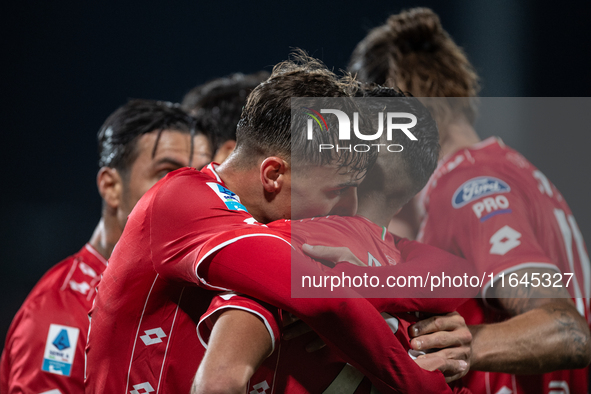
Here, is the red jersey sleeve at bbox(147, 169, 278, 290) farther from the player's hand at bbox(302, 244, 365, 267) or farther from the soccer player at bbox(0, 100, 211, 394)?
the soccer player at bbox(0, 100, 211, 394)

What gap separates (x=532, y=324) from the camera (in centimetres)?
106

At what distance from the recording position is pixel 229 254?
2.24ft

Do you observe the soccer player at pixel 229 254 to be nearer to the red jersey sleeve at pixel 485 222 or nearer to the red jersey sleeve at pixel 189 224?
the red jersey sleeve at pixel 189 224

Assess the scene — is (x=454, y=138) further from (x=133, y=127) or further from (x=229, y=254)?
(x=229, y=254)

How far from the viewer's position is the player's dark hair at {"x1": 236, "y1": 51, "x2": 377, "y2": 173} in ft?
2.77

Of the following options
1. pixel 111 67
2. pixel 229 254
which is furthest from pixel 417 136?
pixel 111 67

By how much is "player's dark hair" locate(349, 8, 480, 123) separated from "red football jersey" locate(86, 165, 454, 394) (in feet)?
3.43

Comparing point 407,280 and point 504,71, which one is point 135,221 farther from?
point 504,71

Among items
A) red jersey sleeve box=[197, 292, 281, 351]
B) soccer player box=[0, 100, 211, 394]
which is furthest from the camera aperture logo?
soccer player box=[0, 100, 211, 394]

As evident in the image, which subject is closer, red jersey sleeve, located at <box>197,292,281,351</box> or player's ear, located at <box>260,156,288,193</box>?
red jersey sleeve, located at <box>197,292,281,351</box>

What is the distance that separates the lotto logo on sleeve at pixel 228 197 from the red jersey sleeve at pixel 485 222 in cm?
62

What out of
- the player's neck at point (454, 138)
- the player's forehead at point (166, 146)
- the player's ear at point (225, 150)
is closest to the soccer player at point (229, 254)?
the player's forehead at point (166, 146)

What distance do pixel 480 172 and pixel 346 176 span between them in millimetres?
602

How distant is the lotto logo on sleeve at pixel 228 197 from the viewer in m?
0.78
